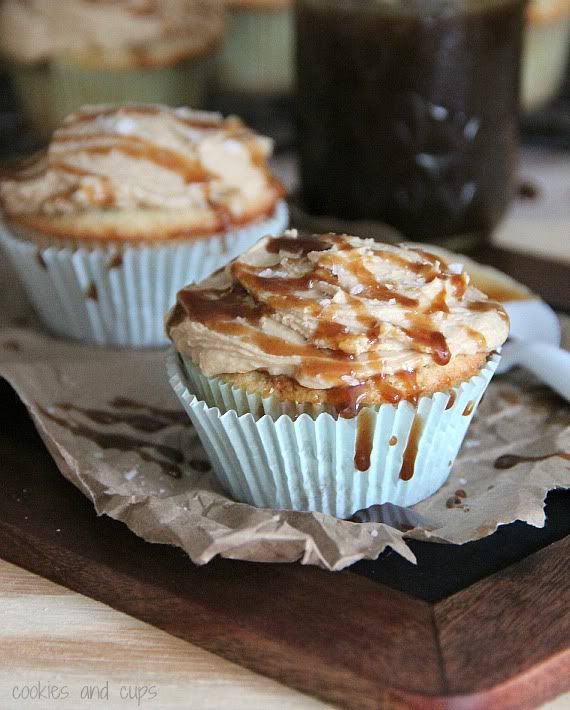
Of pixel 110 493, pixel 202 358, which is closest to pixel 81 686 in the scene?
pixel 110 493

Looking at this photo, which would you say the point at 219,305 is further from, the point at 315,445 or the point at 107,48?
the point at 107,48

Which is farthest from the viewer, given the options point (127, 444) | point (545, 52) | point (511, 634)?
point (545, 52)

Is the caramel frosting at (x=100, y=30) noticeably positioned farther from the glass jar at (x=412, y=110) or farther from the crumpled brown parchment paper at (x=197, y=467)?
the crumpled brown parchment paper at (x=197, y=467)

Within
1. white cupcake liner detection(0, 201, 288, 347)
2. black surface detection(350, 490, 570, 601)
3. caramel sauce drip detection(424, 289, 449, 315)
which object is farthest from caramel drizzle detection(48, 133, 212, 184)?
black surface detection(350, 490, 570, 601)

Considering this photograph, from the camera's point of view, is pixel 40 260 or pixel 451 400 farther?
pixel 40 260

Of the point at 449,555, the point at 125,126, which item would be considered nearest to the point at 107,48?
the point at 125,126

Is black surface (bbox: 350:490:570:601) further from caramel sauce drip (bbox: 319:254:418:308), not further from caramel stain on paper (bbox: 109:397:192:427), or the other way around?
caramel stain on paper (bbox: 109:397:192:427)
